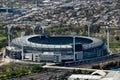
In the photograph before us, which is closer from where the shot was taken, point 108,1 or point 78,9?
point 78,9

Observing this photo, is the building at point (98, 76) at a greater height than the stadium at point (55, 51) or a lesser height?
lesser

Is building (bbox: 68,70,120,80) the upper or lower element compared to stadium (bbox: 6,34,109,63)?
lower

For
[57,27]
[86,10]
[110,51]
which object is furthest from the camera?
[86,10]

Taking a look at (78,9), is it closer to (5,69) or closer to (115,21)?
(115,21)

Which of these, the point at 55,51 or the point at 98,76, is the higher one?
the point at 55,51

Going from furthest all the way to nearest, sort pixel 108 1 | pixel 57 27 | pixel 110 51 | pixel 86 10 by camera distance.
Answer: pixel 108 1, pixel 86 10, pixel 57 27, pixel 110 51

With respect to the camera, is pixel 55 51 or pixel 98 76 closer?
pixel 98 76

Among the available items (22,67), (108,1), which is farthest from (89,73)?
(108,1)

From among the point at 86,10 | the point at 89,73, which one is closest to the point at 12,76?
the point at 89,73

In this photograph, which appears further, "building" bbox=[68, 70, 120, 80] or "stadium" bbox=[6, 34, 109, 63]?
"stadium" bbox=[6, 34, 109, 63]

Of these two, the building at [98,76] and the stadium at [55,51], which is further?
the stadium at [55,51]
